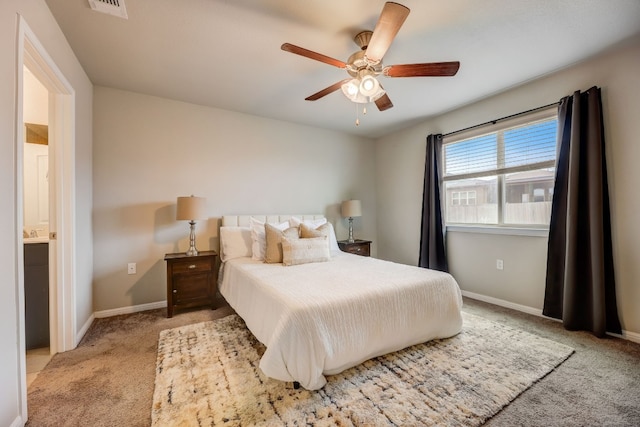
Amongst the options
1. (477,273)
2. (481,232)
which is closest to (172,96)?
(481,232)

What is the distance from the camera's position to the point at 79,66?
238 centimetres

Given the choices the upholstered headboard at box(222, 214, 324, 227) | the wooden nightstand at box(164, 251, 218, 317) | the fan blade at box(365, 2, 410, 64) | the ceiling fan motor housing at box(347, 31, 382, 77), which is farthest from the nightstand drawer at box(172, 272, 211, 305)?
the fan blade at box(365, 2, 410, 64)

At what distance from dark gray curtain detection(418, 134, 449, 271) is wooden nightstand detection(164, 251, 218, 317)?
9.55ft

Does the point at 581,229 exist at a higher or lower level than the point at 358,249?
higher

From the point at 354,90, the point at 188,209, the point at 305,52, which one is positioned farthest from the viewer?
the point at 188,209

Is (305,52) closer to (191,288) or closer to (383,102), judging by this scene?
(383,102)

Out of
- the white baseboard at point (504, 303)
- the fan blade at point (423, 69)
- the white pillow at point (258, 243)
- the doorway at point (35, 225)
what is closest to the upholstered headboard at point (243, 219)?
the white pillow at point (258, 243)

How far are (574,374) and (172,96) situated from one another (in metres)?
4.51

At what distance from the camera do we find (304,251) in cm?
274

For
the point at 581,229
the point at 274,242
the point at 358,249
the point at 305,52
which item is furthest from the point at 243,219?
the point at 581,229

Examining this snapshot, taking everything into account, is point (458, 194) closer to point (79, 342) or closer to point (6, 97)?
point (6, 97)

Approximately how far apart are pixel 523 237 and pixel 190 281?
3770 millimetres

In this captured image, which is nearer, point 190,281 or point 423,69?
point 423,69

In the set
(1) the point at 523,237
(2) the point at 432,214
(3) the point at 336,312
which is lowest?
(3) the point at 336,312
